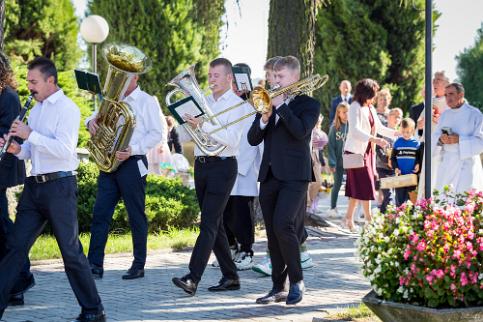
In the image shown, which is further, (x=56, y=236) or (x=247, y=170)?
(x=247, y=170)

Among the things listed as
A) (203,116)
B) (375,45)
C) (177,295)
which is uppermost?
(375,45)

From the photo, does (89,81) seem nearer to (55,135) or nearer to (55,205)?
(55,135)

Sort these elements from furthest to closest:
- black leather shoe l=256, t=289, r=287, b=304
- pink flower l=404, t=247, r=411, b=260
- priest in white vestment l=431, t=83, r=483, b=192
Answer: priest in white vestment l=431, t=83, r=483, b=192 < black leather shoe l=256, t=289, r=287, b=304 < pink flower l=404, t=247, r=411, b=260

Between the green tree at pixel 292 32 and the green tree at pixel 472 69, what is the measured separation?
33.9 meters

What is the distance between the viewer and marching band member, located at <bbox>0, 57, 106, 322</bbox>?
6.12 meters

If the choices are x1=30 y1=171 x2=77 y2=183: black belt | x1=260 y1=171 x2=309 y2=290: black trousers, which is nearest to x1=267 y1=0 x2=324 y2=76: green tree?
x1=260 y1=171 x2=309 y2=290: black trousers

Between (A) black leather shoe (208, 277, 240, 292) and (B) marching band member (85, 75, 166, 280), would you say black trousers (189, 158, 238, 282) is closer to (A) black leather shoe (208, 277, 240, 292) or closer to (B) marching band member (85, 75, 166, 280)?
(A) black leather shoe (208, 277, 240, 292)

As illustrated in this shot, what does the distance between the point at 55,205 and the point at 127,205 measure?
87.5 inches

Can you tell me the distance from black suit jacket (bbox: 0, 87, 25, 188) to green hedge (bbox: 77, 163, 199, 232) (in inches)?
134

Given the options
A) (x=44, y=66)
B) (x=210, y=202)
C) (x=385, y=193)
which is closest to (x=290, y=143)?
(x=210, y=202)

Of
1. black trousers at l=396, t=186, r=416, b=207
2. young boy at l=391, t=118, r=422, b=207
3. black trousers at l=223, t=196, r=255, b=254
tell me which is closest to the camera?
black trousers at l=223, t=196, r=255, b=254

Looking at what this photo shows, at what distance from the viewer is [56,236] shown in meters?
6.14

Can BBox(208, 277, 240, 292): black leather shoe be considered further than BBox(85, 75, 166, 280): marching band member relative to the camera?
No

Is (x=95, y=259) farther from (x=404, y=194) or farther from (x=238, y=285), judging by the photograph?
(x=404, y=194)
